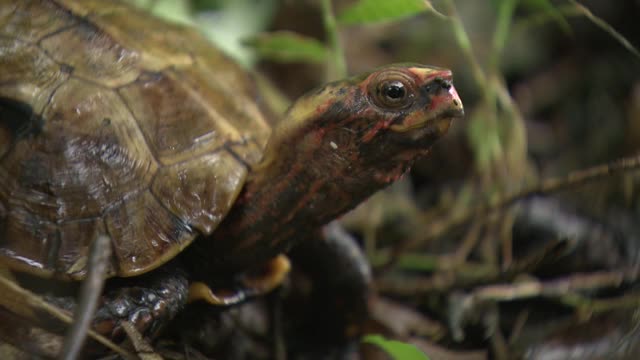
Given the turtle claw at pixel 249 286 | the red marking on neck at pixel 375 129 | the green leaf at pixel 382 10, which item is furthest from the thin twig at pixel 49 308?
the green leaf at pixel 382 10

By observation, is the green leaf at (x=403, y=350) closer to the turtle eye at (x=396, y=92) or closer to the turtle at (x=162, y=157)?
the turtle at (x=162, y=157)

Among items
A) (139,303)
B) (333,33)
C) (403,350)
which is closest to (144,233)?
(139,303)

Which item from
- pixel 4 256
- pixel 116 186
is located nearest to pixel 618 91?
pixel 116 186

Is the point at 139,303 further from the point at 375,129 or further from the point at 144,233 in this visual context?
the point at 375,129

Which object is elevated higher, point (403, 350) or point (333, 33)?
point (333, 33)

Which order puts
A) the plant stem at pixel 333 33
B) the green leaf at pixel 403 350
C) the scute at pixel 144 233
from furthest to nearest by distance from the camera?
the plant stem at pixel 333 33, the scute at pixel 144 233, the green leaf at pixel 403 350

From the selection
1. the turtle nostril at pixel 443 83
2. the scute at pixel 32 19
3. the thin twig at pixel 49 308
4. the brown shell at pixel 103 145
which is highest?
the scute at pixel 32 19

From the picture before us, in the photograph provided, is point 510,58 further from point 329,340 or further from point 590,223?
point 329,340
